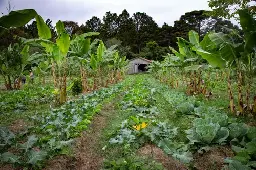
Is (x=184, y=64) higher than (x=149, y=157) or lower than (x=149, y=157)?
higher

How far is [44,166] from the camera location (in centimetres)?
384

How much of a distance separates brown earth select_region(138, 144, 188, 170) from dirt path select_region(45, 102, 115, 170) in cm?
78

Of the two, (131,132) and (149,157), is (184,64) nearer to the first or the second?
(131,132)

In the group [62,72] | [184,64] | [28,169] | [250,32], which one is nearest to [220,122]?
[250,32]

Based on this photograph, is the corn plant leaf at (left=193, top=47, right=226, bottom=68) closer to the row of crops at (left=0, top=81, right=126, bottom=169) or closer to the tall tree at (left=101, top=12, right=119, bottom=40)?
the row of crops at (left=0, top=81, right=126, bottom=169)

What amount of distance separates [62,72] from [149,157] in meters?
6.42

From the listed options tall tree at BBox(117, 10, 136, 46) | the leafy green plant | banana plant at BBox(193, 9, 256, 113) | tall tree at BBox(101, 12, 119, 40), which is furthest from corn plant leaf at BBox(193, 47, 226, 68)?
tall tree at BBox(101, 12, 119, 40)

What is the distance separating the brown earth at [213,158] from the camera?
4.09m

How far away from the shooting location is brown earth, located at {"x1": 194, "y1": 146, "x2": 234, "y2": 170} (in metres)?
4.09

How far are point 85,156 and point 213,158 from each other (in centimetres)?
216

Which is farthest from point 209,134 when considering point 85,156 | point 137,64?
point 137,64

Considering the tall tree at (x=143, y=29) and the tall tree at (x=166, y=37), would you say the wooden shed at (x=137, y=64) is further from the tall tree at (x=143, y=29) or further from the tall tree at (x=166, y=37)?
the tall tree at (x=143, y=29)

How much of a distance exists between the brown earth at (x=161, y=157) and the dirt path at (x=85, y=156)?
0.78m

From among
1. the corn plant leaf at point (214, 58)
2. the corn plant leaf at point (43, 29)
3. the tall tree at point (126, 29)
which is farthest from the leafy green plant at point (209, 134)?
the tall tree at point (126, 29)
